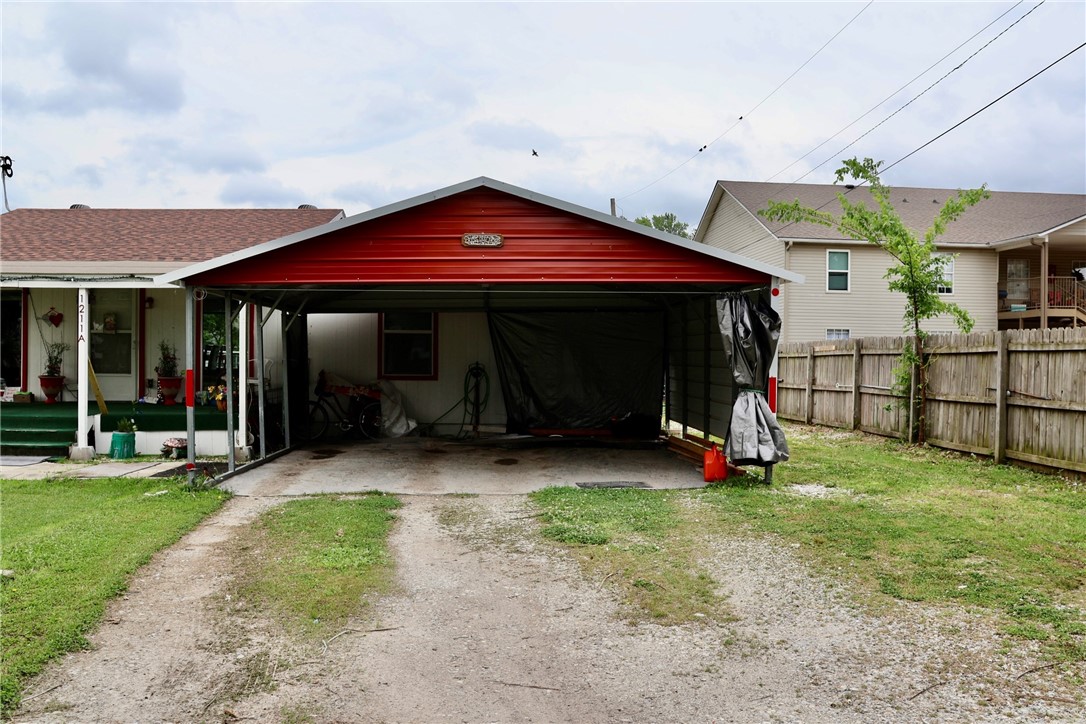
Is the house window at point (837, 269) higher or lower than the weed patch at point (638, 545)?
higher

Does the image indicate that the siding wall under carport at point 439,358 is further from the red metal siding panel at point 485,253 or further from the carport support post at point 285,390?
the red metal siding panel at point 485,253

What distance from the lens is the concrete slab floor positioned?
28.8ft

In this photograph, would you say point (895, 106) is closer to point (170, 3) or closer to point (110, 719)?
point (170, 3)

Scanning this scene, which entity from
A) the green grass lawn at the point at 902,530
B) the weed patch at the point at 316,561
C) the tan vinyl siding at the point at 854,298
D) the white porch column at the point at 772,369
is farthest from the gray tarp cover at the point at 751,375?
the tan vinyl siding at the point at 854,298

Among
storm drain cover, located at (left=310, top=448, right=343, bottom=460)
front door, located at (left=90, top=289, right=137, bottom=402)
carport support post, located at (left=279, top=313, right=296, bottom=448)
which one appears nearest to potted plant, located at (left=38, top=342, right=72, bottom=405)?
front door, located at (left=90, top=289, right=137, bottom=402)

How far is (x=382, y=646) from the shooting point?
4059 mm

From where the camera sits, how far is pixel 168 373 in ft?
40.3

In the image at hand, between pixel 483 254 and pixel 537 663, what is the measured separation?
5653 millimetres

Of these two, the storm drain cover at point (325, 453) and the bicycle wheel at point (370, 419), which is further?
the bicycle wheel at point (370, 419)

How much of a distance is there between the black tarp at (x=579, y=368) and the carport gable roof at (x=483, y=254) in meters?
4.82

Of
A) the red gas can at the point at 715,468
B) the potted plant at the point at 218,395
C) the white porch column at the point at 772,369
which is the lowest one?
the red gas can at the point at 715,468

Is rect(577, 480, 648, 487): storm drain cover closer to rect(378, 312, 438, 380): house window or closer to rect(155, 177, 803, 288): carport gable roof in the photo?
rect(155, 177, 803, 288): carport gable roof

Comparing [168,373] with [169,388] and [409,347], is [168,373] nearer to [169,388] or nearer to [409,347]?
[169,388]

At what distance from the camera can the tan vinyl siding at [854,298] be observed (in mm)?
21250
